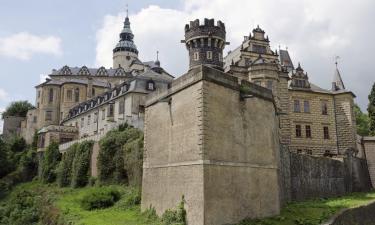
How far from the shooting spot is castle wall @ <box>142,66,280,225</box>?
49.5ft

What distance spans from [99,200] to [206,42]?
19066 millimetres

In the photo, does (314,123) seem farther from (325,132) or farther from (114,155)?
(114,155)

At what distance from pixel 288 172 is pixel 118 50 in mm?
62937

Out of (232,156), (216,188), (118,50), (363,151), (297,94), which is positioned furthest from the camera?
(118,50)

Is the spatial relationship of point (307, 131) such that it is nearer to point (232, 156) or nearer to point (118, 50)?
point (232, 156)

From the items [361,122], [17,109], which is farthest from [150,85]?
Result: [17,109]

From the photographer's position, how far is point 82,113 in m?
50.9

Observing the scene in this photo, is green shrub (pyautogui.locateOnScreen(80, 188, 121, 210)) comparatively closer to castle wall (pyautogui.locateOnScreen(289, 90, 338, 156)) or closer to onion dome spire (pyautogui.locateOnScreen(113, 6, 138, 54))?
castle wall (pyautogui.locateOnScreen(289, 90, 338, 156))

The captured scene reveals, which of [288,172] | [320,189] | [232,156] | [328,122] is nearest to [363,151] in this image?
[328,122]

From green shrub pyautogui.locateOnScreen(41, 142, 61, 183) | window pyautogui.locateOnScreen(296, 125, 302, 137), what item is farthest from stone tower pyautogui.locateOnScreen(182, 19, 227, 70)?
green shrub pyautogui.locateOnScreen(41, 142, 61, 183)

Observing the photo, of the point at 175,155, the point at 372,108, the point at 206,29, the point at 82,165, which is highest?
the point at 206,29

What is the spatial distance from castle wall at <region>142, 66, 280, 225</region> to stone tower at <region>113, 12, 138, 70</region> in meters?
61.3

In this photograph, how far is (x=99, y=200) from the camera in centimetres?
2177

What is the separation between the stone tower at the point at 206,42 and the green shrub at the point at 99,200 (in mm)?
16513
